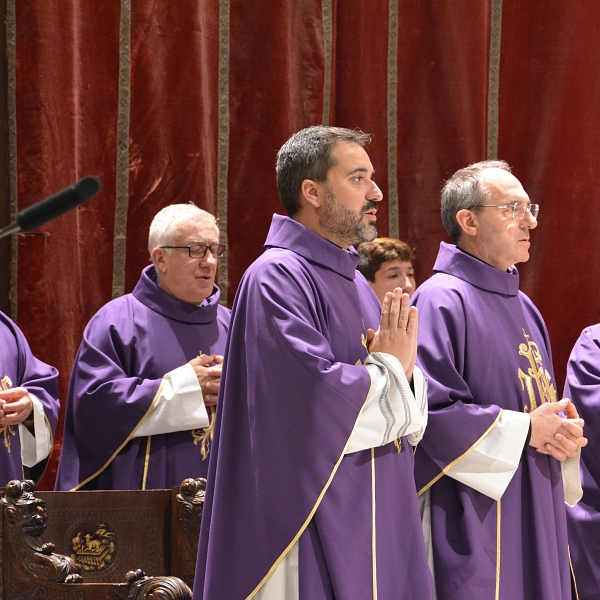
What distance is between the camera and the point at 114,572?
9.82 feet

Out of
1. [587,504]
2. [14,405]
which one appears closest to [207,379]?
[14,405]

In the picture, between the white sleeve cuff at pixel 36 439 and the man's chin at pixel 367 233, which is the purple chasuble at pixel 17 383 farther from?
the man's chin at pixel 367 233

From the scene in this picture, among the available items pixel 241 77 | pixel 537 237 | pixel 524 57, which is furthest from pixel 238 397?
pixel 524 57

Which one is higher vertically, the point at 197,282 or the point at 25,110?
the point at 25,110

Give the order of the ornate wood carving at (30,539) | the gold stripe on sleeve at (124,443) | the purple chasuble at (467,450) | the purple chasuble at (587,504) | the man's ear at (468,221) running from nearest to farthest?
the ornate wood carving at (30,539) < the purple chasuble at (467,450) < the man's ear at (468,221) < the gold stripe on sleeve at (124,443) < the purple chasuble at (587,504)

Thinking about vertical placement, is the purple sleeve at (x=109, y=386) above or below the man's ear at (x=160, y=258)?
below

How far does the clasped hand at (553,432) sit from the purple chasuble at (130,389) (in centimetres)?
140

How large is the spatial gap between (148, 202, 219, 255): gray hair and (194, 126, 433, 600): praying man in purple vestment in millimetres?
1392

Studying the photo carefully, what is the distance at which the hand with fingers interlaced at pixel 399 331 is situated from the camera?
285cm

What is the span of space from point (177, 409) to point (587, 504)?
6.74ft

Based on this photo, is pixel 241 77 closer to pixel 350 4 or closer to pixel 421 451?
pixel 350 4

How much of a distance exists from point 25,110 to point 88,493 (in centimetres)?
273

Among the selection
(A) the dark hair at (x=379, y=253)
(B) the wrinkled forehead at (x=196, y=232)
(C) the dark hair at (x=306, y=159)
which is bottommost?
(A) the dark hair at (x=379, y=253)

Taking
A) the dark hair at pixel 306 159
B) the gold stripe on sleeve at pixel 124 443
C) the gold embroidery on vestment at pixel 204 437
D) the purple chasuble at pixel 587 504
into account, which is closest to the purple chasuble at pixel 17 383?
the gold stripe on sleeve at pixel 124 443
